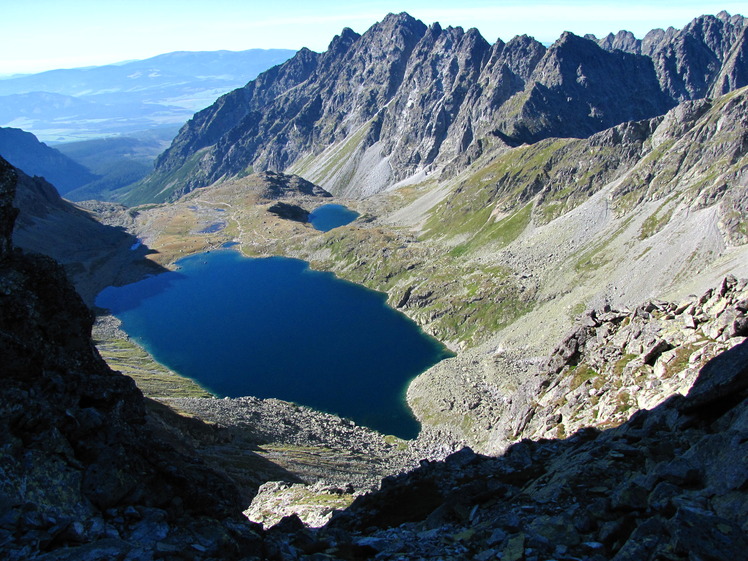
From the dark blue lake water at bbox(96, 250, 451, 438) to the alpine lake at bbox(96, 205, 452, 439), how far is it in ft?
0.79

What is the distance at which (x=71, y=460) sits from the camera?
2244cm

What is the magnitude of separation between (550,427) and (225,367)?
89.9 metres

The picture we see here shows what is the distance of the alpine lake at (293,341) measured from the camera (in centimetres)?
10662

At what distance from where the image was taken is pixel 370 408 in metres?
101

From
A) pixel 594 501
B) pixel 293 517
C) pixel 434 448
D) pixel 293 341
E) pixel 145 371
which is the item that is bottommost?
pixel 145 371

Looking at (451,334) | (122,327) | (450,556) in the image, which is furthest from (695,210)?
(122,327)

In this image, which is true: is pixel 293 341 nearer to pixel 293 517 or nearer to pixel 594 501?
pixel 293 517

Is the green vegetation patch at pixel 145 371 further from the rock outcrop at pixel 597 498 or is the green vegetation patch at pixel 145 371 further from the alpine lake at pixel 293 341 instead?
the rock outcrop at pixel 597 498

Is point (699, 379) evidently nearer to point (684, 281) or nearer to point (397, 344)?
point (684, 281)

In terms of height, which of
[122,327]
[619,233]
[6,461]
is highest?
[619,233]

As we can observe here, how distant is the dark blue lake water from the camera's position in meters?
107

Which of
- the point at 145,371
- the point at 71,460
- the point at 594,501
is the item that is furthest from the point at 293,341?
the point at 594,501

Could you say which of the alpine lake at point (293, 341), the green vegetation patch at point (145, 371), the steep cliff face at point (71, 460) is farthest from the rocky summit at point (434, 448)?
the alpine lake at point (293, 341)

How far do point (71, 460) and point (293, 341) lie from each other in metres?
112
